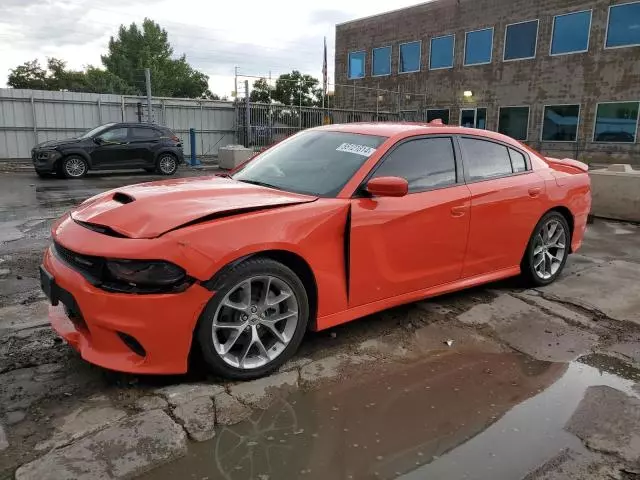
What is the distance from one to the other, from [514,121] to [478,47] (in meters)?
4.16

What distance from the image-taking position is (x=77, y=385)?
2910 mm

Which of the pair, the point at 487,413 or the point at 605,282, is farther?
the point at 605,282

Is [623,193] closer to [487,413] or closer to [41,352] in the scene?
[487,413]

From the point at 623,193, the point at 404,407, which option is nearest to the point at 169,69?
the point at 623,193

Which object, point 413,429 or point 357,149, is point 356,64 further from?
point 413,429

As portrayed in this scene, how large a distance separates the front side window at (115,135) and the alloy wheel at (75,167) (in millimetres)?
Result: 952

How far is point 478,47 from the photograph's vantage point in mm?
24781

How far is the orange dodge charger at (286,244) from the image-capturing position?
106 inches

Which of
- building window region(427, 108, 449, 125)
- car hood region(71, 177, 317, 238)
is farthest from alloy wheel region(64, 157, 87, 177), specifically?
building window region(427, 108, 449, 125)

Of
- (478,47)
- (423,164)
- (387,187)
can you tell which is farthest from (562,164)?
(478,47)

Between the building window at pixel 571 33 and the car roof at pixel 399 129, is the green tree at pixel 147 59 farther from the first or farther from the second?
the car roof at pixel 399 129

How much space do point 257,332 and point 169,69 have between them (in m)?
70.8

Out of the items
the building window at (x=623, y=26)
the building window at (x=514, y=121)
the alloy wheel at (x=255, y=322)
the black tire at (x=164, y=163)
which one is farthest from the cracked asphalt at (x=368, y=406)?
the building window at (x=514, y=121)

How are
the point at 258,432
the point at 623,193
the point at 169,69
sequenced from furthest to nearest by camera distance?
1. the point at 169,69
2. the point at 623,193
3. the point at 258,432
